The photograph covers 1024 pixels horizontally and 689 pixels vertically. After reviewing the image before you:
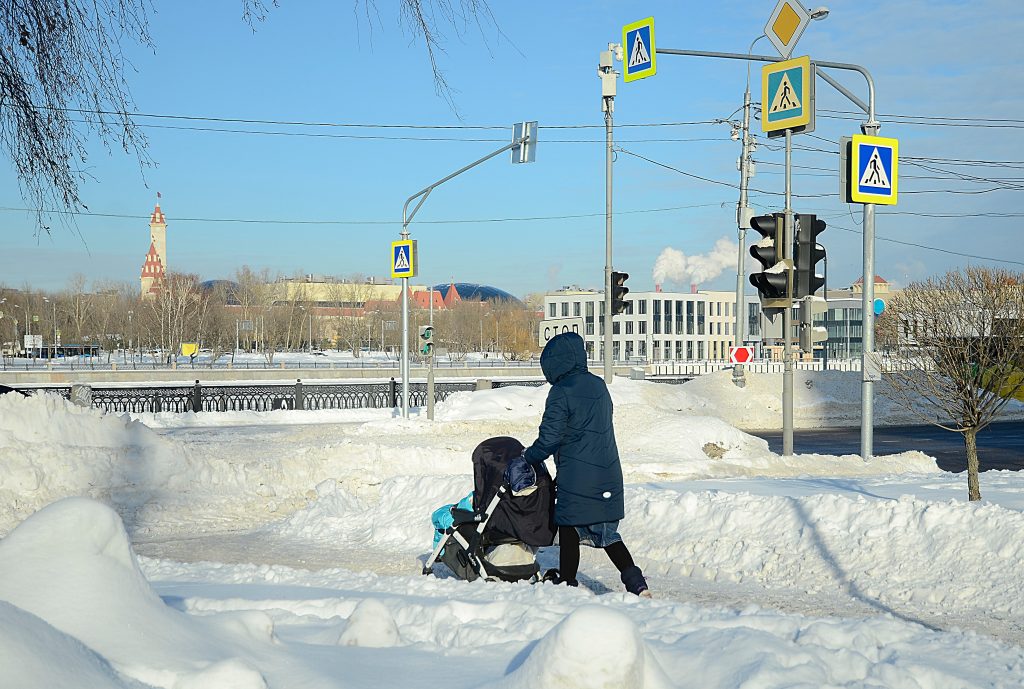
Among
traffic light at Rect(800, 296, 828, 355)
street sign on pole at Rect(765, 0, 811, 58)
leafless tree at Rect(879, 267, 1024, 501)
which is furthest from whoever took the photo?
street sign on pole at Rect(765, 0, 811, 58)

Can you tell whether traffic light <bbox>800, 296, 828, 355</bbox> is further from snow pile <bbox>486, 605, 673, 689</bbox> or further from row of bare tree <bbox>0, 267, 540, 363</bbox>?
row of bare tree <bbox>0, 267, 540, 363</bbox>

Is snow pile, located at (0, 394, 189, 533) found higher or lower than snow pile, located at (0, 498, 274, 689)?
lower

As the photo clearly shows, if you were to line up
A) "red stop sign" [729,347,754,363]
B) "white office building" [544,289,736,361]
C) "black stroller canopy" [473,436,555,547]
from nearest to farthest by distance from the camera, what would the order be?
1. "black stroller canopy" [473,436,555,547]
2. "red stop sign" [729,347,754,363]
3. "white office building" [544,289,736,361]

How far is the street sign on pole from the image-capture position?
43.2ft

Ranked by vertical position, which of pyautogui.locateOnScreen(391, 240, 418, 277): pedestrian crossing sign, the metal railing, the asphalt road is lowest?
the asphalt road

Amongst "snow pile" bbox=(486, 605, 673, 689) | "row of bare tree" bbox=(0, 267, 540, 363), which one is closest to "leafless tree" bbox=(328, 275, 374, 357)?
"row of bare tree" bbox=(0, 267, 540, 363)

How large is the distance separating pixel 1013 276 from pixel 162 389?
25.9m

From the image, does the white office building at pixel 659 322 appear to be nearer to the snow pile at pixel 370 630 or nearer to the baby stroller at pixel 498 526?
the baby stroller at pixel 498 526

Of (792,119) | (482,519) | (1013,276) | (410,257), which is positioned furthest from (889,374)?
(410,257)

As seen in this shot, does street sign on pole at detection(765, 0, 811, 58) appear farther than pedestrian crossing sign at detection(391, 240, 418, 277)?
No

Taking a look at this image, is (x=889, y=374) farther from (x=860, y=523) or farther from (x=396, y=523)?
(x=396, y=523)

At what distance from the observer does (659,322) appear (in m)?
108

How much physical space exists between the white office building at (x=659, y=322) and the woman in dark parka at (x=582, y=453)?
95.7 meters

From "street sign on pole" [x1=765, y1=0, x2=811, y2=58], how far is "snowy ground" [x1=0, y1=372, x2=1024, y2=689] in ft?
19.8
